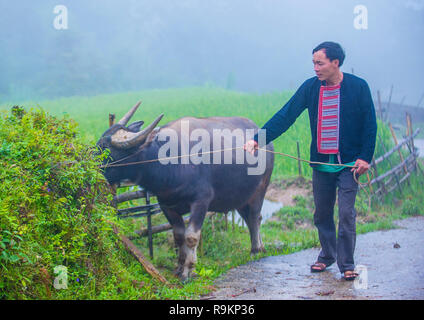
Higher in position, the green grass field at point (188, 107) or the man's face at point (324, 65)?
the man's face at point (324, 65)

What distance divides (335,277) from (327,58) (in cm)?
178

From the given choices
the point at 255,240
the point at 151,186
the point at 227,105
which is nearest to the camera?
the point at 151,186

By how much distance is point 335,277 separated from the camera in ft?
13.0

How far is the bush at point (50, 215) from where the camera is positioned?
9.05ft

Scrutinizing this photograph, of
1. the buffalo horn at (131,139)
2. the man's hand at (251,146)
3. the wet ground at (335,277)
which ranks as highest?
the buffalo horn at (131,139)

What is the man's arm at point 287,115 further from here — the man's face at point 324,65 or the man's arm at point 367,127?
the man's arm at point 367,127

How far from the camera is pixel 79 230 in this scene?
325 cm

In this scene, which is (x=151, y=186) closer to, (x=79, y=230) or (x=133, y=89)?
(x=79, y=230)

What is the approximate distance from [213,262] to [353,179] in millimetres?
1904

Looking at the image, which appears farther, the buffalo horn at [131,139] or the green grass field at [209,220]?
the buffalo horn at [131,139]

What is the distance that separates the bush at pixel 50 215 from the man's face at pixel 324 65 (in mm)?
1875

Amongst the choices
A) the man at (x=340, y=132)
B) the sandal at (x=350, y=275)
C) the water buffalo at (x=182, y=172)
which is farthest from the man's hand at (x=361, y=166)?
the water buffalo at (x=182, y=172)

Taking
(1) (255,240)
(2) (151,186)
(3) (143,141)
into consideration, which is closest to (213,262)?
(1) (255,240)

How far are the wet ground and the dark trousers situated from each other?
168 mm
